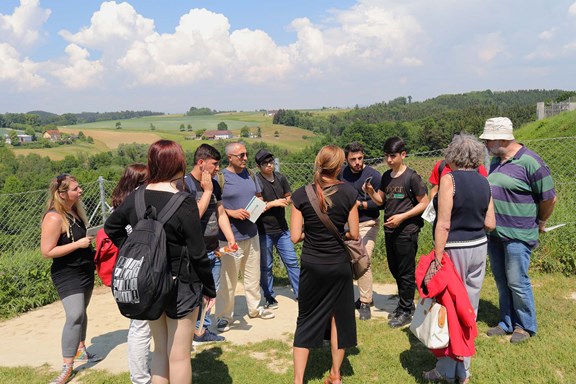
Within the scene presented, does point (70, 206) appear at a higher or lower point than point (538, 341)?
higher

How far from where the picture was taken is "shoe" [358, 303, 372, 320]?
174 inches

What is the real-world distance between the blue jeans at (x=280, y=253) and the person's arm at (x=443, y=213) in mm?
2093

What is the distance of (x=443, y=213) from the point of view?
2990mm

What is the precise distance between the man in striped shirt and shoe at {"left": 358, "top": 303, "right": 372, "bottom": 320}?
130 centimetres

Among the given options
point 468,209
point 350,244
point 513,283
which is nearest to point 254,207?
point 350,244

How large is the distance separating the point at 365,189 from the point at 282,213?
42.8 inches

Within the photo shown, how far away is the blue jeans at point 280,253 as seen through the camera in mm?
4836

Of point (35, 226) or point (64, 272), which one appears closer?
point (64, 272)

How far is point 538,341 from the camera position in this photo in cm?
363

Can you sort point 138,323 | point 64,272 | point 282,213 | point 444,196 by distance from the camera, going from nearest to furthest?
point 138,323 → point 444,196 → point 64,272 → point 282,213

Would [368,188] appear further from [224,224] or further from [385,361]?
[385,361]

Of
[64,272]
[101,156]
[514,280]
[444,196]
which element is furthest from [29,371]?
[101,156]

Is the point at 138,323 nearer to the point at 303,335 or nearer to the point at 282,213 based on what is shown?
the point at 303,335

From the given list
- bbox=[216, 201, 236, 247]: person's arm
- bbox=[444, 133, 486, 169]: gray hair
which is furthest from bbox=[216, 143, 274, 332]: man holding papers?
bbox=[444, 133, 486, 169]: gray hair
